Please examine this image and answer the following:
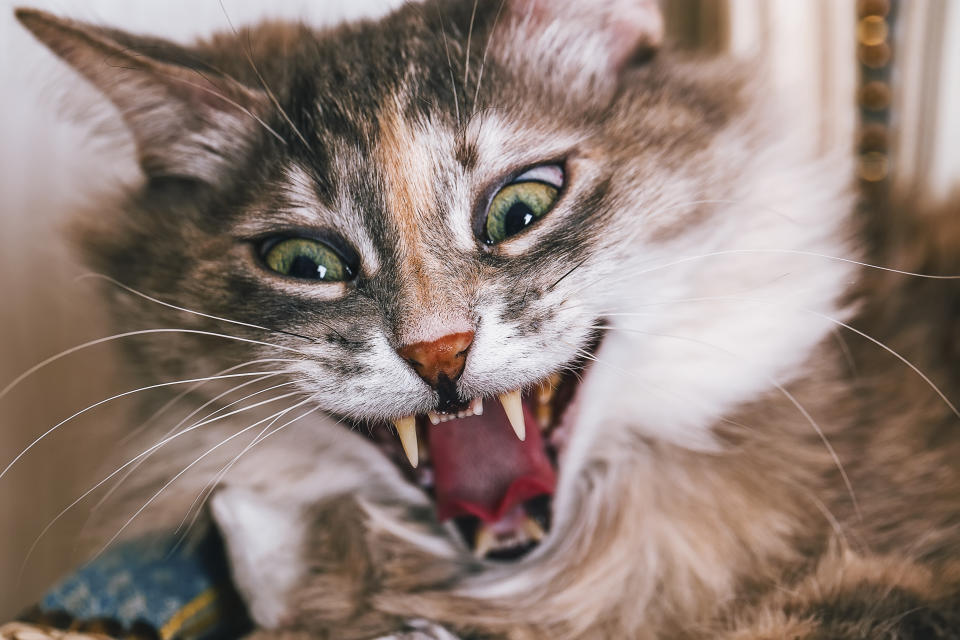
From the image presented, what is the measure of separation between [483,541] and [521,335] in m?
0.32

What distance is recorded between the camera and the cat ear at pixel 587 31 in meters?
0.99

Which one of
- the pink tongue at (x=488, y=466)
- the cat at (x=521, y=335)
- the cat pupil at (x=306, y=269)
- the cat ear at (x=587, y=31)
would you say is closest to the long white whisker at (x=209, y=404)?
the cat at (x=521, y=335)

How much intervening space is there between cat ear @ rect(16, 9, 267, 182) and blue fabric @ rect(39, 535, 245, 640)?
56cm

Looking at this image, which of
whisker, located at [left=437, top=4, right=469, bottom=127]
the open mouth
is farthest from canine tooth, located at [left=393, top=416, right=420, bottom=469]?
whisker, located at [left=437, top=4, right=469, bottom=127]

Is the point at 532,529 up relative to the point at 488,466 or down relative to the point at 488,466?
down

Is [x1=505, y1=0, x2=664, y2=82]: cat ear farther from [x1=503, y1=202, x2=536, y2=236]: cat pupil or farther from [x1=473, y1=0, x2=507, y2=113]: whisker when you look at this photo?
[x1=503, y1=202, x2=536, y2=236]: cat pupil

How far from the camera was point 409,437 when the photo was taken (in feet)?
2.97

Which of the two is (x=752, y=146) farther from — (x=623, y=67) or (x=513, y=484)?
(x=513, y=484)

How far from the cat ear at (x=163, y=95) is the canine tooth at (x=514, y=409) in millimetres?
465

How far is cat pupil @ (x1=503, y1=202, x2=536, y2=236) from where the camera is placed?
0.90m

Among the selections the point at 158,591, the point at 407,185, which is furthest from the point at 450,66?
the point at 158,591

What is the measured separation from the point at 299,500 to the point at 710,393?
609 millimetres

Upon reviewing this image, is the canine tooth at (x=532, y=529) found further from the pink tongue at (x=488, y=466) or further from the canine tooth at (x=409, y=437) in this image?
the canine tooth at (x=409, y=437)

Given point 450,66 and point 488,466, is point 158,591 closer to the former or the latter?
point 488,466
